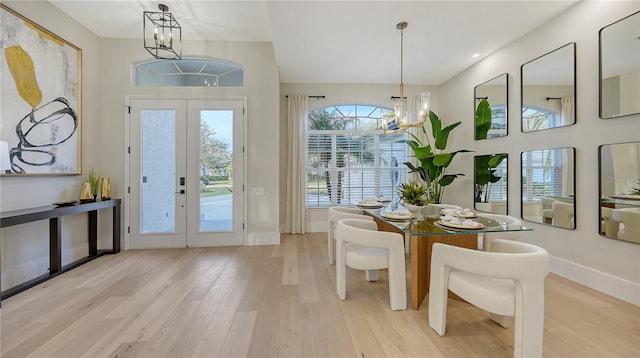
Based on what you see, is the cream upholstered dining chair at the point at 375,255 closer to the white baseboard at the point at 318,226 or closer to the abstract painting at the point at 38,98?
the white baseboard at the point at 318,226

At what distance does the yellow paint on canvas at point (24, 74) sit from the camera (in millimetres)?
2660

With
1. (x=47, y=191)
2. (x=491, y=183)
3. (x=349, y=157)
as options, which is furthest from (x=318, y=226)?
(x=47, y=191)

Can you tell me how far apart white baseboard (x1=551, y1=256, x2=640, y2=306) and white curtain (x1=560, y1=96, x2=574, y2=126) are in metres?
1.64

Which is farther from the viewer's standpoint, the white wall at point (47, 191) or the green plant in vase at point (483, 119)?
the green plant in vase at point (483, 119)

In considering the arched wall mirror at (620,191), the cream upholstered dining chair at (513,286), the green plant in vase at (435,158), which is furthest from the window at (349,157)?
the cream upholstered dining chair at (513,286)

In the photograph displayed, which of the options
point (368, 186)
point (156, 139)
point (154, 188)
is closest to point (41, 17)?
point (156, 139)

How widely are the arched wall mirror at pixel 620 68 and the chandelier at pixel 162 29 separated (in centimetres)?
485

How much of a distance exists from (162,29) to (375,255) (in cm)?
408

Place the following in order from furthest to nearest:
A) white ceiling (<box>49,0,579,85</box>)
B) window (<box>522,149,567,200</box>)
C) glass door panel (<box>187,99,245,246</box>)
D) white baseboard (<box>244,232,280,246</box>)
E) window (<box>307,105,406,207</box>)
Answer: window (<box>307,105,406,207</box>) → white baseboard (<box>244,232,280,246</box>) → glass door panel (<box>187,99,245,246</box>) → window (<box>522,149,567,200</box>) → white ceiling (<box>49,0,579,85</box>)

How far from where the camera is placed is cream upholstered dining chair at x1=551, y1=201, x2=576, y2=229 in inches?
111

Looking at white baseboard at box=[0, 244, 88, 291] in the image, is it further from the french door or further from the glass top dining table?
the glass top dining table

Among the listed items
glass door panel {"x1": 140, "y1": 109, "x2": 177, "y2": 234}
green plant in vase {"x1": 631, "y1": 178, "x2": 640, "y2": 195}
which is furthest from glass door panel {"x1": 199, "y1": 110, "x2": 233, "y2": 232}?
green plant in vase {"x1": 631, "y1": 178, "x2": 640, "y2": 195}

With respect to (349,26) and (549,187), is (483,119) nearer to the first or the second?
(549,187)

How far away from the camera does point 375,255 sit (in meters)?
2.27
